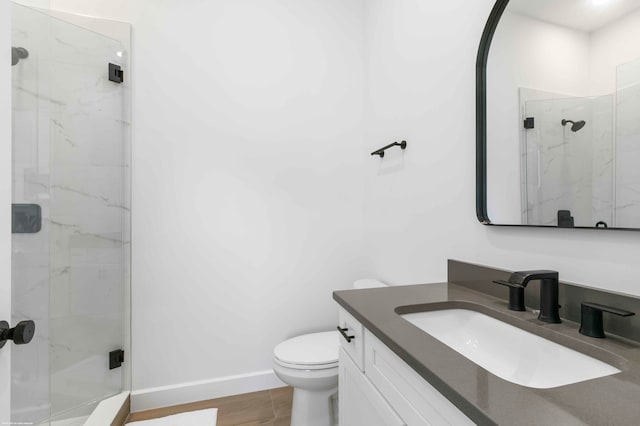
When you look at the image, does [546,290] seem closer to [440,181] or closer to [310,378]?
[440,181]

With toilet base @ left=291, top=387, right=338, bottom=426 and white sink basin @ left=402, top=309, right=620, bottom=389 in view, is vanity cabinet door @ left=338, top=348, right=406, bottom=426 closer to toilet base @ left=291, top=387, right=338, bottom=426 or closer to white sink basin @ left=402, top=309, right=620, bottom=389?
white sink basin @ left=402, top=309, right=620, bottom=389

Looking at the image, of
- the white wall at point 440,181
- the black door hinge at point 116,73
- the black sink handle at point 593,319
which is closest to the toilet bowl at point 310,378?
the white wall at point 440,181

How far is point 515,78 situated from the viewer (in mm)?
1027

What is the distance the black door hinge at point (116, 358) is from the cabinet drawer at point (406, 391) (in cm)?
157

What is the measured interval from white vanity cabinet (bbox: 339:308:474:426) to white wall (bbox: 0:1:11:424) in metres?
0.88

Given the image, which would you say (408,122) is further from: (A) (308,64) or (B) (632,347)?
(B) (632,347)

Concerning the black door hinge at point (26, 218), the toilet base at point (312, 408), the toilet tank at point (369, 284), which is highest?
the black door hinge at point (26, 218)

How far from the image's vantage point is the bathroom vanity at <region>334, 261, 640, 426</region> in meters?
0.45

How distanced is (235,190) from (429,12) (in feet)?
4.72

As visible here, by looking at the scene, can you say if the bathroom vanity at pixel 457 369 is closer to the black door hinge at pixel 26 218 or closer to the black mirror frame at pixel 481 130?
the black mirror frame at pixel 481 130

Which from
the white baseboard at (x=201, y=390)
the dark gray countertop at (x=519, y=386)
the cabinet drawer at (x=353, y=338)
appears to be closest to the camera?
the dark gray countertop at (x=519, y=386)

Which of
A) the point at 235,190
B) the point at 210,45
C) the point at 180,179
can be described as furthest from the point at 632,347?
the point at 210,45

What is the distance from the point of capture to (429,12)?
4.75ft

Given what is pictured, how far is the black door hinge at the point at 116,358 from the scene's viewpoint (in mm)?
1690
